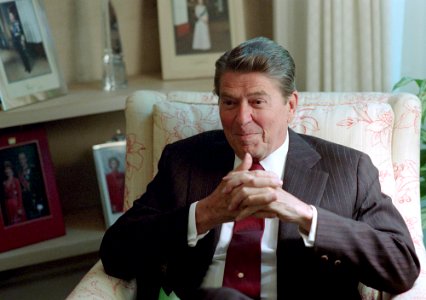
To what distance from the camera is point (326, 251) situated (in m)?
1.50

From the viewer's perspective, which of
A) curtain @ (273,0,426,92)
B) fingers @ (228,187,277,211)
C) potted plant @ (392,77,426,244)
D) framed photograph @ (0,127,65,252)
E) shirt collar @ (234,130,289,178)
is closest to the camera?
fingers @ (228,187,277,211)

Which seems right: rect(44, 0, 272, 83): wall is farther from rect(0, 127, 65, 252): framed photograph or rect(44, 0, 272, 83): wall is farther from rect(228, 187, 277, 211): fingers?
rect(228, 187, 277, 211): fingers

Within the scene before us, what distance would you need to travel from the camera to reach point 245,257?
1.63m

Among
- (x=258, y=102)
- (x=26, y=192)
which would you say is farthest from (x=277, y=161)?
(x=26, y=192)

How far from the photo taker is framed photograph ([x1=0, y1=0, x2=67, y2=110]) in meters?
2.26

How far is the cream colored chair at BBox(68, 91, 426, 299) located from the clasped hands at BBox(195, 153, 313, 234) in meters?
0.33

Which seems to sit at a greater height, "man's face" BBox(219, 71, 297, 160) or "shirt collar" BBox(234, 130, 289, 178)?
"man's face" BBox(219, 71, 297, 160)

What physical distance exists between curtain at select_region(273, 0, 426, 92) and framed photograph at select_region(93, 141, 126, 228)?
2.29ft

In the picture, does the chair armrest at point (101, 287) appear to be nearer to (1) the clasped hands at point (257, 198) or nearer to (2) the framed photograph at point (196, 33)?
(1) the clasped hands at point (257, 198)

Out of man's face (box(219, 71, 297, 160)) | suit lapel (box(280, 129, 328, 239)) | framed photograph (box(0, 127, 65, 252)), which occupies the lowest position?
framed photograph (box(0, 127, 65, 252))

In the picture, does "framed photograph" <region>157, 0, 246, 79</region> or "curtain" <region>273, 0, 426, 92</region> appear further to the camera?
"framed photograph" <region>157, 0, 246, 79</region>

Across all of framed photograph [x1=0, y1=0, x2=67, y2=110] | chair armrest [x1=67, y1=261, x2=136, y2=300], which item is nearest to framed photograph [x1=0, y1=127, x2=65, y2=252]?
framed photograph [x1=0, y1=0, x2=67, y2=110]

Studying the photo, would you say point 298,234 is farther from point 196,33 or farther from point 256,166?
point 196,33

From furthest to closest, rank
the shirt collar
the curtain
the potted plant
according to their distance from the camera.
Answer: the curtain
the potted plant
the shirt collar
